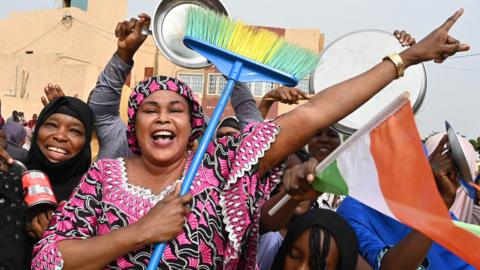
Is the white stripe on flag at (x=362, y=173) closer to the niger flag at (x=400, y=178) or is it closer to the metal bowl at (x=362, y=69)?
the niger flag at (x=400, y=178)

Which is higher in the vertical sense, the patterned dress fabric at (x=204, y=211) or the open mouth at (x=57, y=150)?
the patterned dress fabric at (x=204, y=211)

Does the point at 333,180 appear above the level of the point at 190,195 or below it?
above

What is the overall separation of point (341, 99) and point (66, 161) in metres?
1.64

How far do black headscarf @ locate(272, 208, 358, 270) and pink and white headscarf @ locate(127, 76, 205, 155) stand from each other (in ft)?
2.21

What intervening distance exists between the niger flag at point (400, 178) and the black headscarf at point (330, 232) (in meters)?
0.69

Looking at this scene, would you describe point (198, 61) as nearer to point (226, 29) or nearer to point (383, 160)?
point (226, 29)

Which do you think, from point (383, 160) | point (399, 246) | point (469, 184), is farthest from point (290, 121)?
point (469, 184)

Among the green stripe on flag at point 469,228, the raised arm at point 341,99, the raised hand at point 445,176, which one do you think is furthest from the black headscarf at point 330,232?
the green stripe on flag at point 469,228

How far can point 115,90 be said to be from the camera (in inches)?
120

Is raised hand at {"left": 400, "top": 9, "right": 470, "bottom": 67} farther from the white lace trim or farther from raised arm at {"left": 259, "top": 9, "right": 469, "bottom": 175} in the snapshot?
the white lace trim

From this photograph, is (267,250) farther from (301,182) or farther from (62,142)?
(62,142)

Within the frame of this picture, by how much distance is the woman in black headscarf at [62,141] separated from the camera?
2968mm

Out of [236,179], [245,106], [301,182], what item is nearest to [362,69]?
[245,106]

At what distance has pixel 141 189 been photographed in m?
2.09
